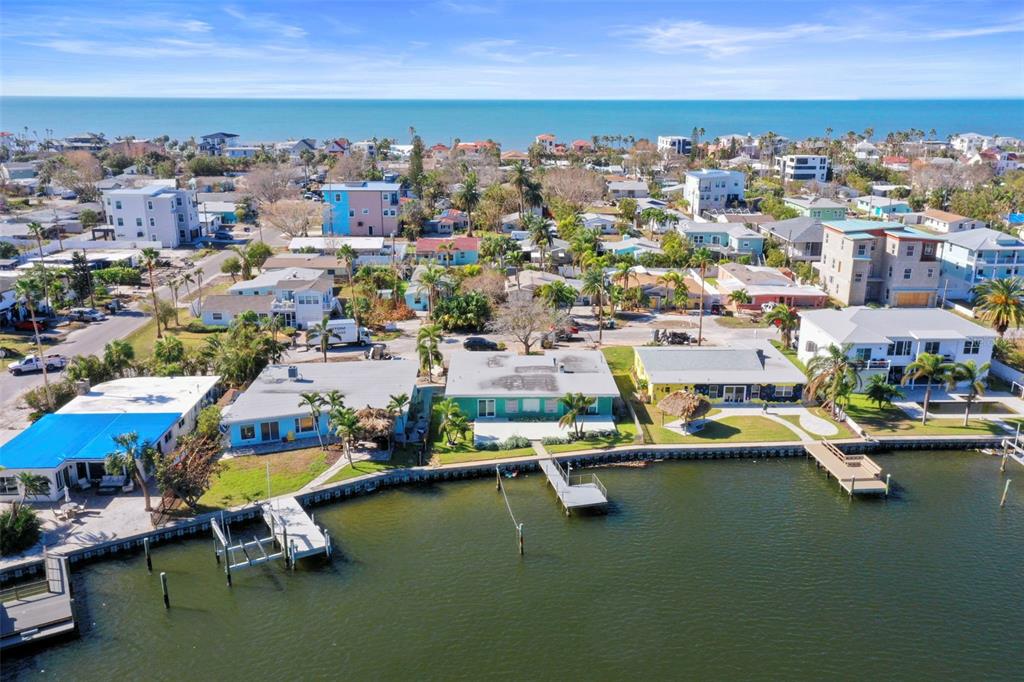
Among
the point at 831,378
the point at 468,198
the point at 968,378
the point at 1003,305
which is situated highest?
the point at 468,198

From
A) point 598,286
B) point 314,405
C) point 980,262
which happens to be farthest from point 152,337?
point 980,262

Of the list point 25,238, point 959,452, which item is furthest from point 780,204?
point 25,238

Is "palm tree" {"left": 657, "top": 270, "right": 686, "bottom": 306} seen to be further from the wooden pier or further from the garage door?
the wooden pier

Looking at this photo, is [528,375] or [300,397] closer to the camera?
[300,397]

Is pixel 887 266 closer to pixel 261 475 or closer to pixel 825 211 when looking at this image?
pixel 825 211

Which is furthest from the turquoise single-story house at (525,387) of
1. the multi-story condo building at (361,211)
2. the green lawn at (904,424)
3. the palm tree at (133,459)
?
the multi-story condo building at (361,211)

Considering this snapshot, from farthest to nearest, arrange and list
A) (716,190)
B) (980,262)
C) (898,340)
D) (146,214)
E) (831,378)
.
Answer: (716,190) < (146,214) < (980,262) < (898,340) < (831,378)

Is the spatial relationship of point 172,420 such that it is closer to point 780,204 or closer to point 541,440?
point 541,440
